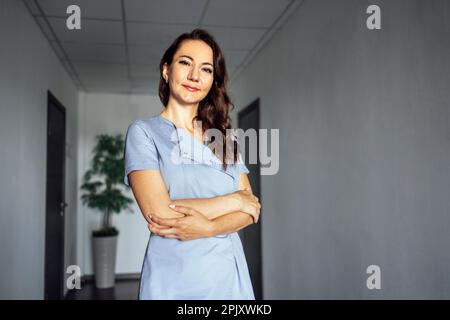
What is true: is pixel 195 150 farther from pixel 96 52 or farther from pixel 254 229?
pixel 254 229

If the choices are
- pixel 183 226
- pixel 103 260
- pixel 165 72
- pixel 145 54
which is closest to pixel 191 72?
pixel 165 72

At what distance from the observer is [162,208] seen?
3.60 feet

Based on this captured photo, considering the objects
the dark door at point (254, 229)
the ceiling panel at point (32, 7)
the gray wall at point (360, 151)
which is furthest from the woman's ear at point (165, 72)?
the dark door at point (254, 229)

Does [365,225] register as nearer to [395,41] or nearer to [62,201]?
[395,41]

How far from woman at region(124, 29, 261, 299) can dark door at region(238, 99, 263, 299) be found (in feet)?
8.50

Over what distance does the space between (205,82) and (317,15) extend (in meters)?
1.68

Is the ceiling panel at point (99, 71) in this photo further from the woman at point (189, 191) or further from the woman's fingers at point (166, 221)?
the woman's fingers at point (166, 221)

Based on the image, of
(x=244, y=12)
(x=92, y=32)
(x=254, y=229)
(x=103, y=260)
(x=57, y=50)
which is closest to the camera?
(x=244, y=12)

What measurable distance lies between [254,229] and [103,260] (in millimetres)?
1985

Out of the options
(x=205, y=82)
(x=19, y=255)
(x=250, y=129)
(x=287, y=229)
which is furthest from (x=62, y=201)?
(x=205, y=82)

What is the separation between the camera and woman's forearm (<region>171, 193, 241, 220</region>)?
44.4 inches

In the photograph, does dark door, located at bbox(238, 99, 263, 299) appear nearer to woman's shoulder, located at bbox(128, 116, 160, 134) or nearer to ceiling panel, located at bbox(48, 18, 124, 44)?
ceiling panel, located at bbox(48, 18, 124, 44)

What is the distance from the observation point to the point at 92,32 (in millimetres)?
3232

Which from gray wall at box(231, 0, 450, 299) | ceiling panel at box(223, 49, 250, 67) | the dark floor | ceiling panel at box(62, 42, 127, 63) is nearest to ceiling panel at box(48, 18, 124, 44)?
ceiling panel at box(62, 42, 127, 63)
